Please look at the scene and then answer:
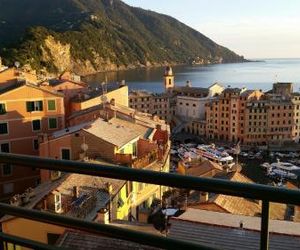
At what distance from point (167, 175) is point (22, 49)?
85.1 metres

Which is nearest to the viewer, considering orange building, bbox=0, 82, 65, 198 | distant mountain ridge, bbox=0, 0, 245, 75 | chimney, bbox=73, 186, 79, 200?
chimney, bbox=73, 186, 79, 200

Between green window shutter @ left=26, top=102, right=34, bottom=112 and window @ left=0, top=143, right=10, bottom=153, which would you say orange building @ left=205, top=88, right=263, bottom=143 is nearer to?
green window shutter @ left=26, top=102, right=34, bottom=112

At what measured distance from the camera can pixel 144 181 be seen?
1.70 metres

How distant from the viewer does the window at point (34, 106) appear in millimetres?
24100

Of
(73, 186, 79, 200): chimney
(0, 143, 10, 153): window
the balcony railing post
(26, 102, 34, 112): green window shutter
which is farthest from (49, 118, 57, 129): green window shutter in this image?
the balcony railing post

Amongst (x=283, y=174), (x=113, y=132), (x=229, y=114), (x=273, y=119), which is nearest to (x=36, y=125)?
(x=113, y=132)

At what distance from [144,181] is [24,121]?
23.1 m

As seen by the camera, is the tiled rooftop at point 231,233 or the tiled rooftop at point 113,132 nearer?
→ the tiled rooftop at point 231,233

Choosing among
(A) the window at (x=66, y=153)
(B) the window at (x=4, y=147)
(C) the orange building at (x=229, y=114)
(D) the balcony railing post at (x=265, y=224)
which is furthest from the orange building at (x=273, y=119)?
(D) the balcony railing post at (x=265, y=224)

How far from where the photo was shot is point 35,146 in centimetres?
2434

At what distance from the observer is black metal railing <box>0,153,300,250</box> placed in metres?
1.47

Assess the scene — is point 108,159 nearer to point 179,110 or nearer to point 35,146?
point 35,146

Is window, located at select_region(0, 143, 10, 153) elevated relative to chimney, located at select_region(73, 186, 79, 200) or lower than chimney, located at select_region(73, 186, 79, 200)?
lower

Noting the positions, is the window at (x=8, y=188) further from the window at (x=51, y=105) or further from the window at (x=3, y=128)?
the window at (x=51, y=105)
